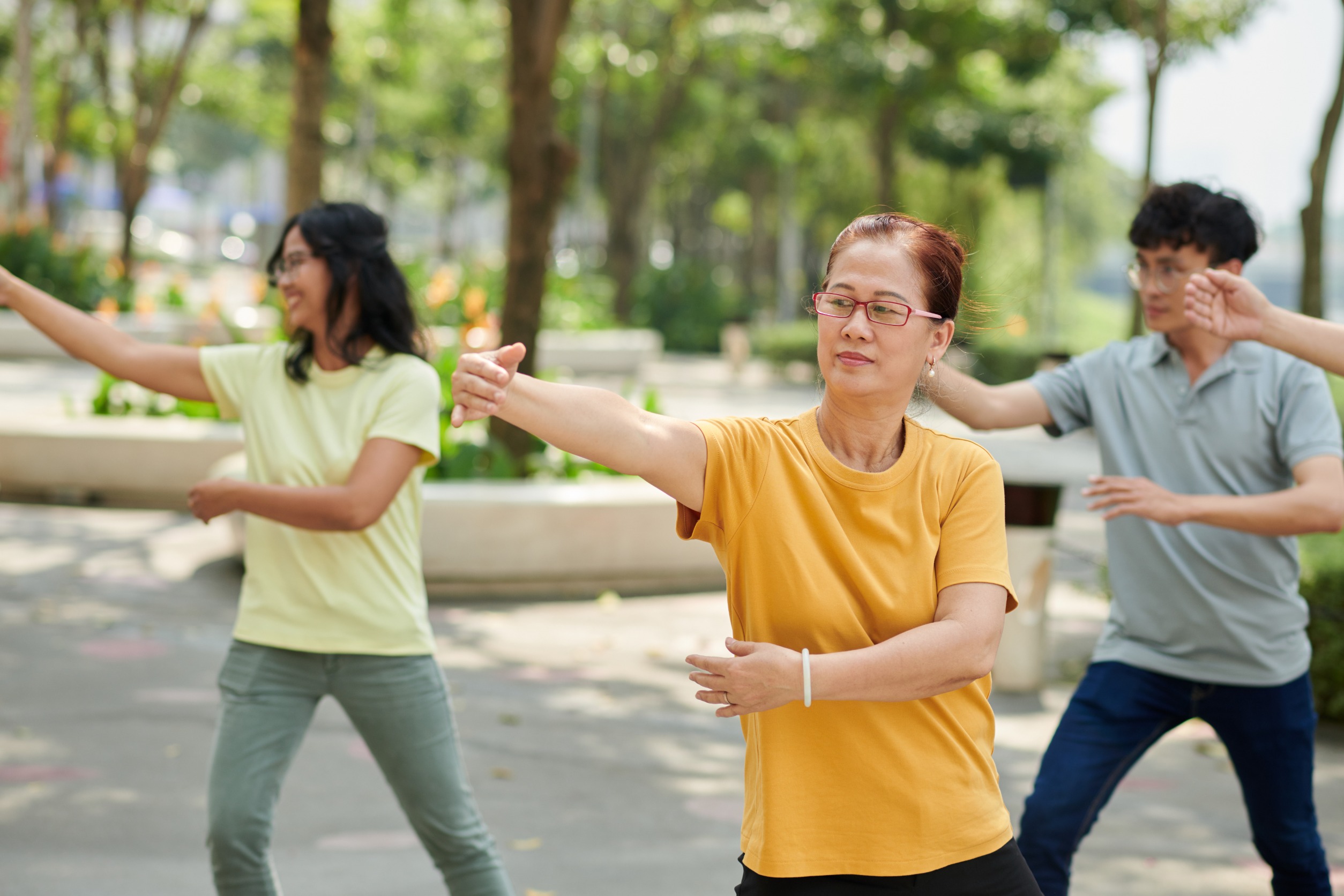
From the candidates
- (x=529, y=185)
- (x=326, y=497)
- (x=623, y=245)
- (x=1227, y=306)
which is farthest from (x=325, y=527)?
(x=623, y=245)

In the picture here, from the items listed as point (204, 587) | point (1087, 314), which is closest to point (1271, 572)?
point (204, 587)

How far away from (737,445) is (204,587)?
6787 mm

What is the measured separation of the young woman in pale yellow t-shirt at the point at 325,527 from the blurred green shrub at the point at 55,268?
2027cm

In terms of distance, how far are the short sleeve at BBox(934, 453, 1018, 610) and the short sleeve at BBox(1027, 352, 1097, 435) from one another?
1.38 metres

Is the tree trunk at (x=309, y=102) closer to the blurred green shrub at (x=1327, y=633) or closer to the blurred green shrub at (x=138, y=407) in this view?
the blurred green shrub at (x=138, y=407)

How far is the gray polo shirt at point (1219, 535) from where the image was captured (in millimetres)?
3477

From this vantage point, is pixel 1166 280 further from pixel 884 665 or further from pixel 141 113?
pixel 141 113

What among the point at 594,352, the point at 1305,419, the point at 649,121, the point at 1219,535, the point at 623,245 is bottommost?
the point at 594,352

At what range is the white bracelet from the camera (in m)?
2.05

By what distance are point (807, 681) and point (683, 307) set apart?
30581 mm

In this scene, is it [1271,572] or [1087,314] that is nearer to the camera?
[1271,572]

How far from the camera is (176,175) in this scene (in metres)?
96.9

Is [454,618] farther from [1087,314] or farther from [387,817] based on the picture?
[1087,314]

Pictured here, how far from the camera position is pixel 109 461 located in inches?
423
